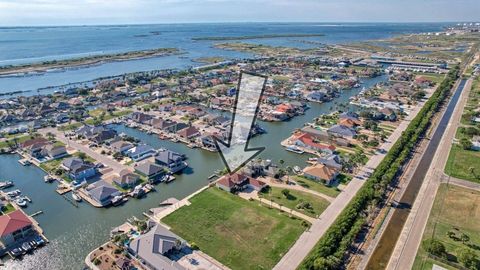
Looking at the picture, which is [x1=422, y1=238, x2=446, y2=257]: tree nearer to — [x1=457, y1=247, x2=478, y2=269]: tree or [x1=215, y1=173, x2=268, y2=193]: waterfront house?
[x1=457, y1=247, x2=478, y2=269]: tree

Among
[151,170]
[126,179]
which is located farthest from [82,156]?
[151,170]

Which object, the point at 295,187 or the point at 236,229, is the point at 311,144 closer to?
the point at 295,187

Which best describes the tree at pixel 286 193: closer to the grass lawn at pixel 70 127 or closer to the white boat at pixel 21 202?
the white boat at pixel 21 202

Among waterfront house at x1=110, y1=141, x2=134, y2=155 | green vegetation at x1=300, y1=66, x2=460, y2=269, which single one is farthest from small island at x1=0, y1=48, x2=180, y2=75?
green vegetation at x1=300, y1=66, x2=460, y2=269

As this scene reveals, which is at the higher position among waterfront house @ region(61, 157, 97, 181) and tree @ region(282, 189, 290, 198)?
tree @ region(282, 189, 290, 198)

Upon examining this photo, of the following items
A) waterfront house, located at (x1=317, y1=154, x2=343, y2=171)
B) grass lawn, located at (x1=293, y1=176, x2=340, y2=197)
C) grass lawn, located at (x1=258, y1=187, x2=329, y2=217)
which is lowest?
grass lawn, located at (x1=258, y1=187, x2=329, y2=217)

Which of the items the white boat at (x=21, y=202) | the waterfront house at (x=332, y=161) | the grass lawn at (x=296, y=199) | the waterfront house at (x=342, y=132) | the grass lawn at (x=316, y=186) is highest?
the waterfront house at (x=342, y=132)

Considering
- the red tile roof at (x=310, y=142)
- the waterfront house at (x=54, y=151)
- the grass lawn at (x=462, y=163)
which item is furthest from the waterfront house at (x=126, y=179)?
the grass lawn at (x=462, y=163)
